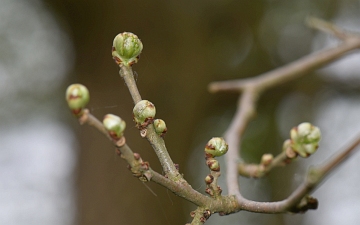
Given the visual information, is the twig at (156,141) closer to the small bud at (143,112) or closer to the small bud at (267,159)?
the small bud at (143,112)

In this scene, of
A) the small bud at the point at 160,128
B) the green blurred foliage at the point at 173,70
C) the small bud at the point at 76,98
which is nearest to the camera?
the small bud at the point at 76,98

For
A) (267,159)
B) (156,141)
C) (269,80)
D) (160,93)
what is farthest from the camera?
(160,93)

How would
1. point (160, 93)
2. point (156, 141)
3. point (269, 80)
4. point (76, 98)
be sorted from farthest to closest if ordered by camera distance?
point (160, 93) → point (269, 80) → point (156, 141) → point (76, 98)

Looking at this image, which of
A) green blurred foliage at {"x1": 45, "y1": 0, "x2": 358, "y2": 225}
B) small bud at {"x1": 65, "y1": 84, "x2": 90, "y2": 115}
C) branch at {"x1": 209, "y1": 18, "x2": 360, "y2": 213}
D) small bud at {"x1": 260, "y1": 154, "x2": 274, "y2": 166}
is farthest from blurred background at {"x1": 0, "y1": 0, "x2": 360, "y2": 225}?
small bud at {"x1": 65, "y1": 84, "x2": 90, "y2": 115}

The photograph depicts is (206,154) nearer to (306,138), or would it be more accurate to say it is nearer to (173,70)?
(306,138)

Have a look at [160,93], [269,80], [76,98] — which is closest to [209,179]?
[76,98]

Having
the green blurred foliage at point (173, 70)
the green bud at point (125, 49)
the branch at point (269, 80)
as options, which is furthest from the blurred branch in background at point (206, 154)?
the green blurred foliage at point (173, 70)
